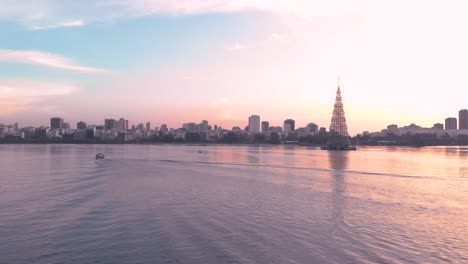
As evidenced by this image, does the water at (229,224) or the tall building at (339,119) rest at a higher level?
the tall building at (339,119)

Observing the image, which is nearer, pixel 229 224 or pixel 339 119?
pixel 229 224

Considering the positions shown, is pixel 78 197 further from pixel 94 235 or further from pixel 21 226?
pixel 94 235

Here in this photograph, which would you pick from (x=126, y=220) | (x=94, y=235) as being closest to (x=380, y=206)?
(x=126, y=220)

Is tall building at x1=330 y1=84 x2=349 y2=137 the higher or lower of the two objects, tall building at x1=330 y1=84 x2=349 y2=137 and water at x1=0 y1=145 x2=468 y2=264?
the higher

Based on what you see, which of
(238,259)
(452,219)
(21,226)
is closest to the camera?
(238,259)

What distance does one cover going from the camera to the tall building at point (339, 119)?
5630 inches

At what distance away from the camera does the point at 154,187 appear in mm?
27078

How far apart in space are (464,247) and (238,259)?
25.8 ft

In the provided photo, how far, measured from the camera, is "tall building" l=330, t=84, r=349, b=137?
143000mm

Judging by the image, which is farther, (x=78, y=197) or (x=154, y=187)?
(x=154, y=187)

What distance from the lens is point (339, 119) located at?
5748 inches

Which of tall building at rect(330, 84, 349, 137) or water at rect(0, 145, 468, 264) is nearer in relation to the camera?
water at rect(0, 145, 468, 264)

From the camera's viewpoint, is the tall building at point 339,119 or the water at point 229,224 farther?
the tall building at point 339,119

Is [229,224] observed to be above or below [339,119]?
below
